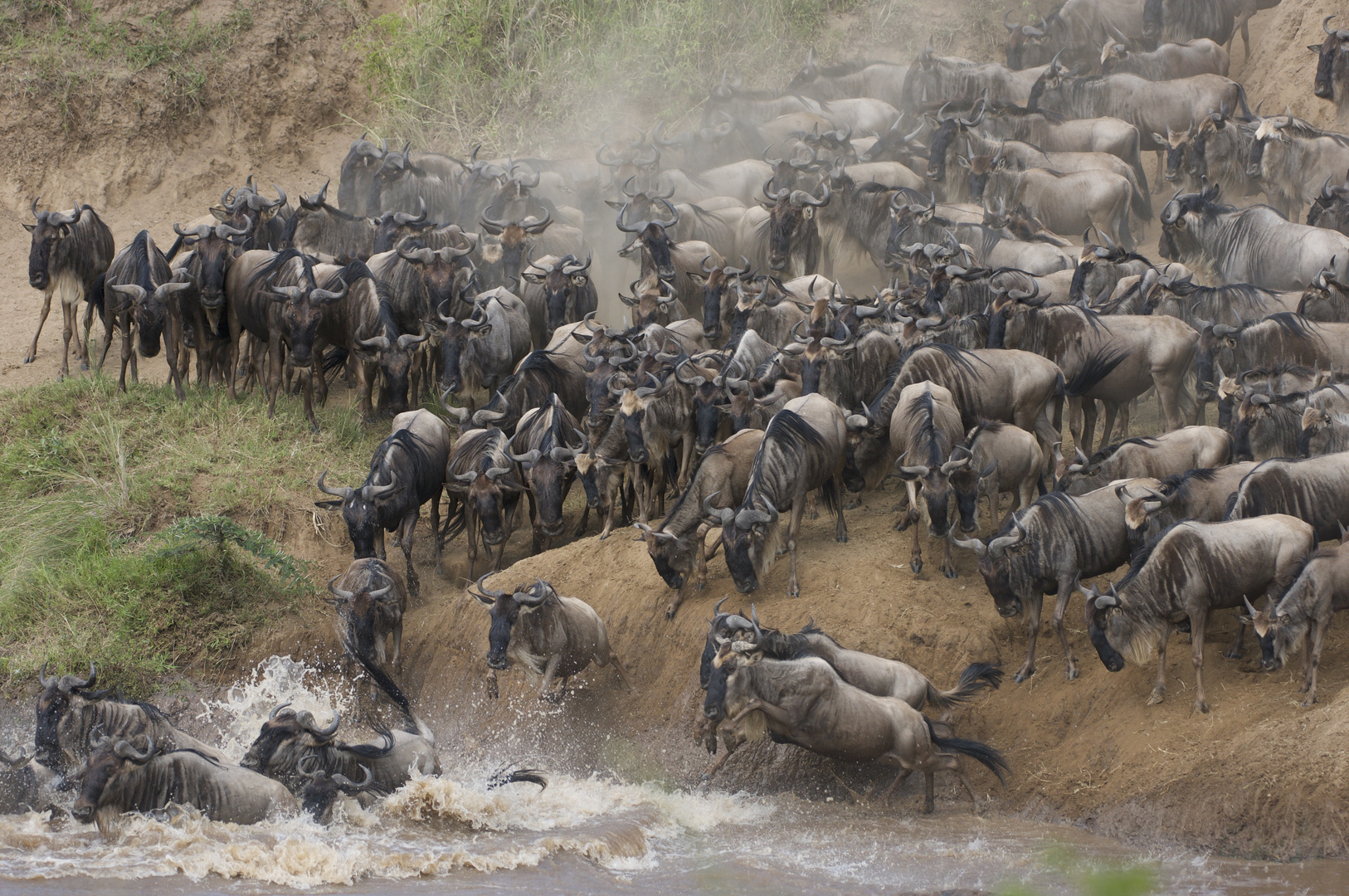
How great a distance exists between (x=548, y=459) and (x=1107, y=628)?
16.7 ft

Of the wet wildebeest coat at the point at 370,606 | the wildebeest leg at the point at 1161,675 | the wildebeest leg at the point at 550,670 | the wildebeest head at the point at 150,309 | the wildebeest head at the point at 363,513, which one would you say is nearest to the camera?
the wildebeest leg at the point at 1161,675

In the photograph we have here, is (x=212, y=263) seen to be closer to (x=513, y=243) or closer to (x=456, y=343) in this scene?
(x=456, y=343)

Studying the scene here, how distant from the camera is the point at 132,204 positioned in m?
20.2

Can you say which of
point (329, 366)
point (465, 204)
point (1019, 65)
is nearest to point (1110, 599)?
point (329, 366)

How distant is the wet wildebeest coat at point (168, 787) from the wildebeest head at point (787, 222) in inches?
364

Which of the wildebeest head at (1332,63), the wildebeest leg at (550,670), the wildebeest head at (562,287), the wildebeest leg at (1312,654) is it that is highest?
the wildebeest head at (1332,63)

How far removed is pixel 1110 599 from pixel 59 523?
30.4ft

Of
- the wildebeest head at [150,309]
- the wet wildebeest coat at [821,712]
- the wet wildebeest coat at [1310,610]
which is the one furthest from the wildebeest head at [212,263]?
the wet wildebeest coat at [1310,610]

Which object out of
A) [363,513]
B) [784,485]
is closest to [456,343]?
[363,513]

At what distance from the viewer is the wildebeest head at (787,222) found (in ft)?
50.8

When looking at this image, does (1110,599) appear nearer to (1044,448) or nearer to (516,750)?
(1044,448)

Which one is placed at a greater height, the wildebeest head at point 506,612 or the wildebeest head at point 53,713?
the wildebeest head at point 506,612

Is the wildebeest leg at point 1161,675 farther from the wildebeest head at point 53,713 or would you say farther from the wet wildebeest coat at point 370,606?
the wildebeest head at point 53,713

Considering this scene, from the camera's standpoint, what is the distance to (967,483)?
9.98 meters
